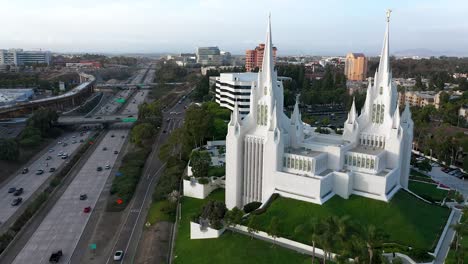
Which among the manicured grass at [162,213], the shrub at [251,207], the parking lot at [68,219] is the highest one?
the shrub at [251,207]

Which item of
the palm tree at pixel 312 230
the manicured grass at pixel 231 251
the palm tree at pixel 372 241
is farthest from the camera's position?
the manicured grass at pixel 231 251

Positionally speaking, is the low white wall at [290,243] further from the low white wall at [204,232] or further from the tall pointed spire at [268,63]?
the tall pointed spire at [268,63]

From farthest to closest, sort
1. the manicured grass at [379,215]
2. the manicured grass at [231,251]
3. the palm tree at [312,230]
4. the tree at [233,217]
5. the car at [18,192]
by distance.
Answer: the car at [18,192]
the tree at [233,217]
the manicured grass at [379,215]
the manicured grass at [231,251]
the palm tree at [312,230]

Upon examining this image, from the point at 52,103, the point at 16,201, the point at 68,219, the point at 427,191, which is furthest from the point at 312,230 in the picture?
the point at 52,103

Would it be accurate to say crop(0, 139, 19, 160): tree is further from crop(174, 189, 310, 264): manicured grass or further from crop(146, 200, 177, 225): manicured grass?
crop(174, 189, 310, 264): manicured grass

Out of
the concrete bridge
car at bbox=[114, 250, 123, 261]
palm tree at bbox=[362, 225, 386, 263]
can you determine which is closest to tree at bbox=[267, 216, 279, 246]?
palm tree at bbox=[362, 225, 386, 263]

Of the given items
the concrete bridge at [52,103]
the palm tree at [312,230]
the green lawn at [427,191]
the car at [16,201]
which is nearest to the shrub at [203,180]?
the palm tree at [312,230]

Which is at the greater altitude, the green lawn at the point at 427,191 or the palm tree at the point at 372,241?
the palm tree at the point at 372,241

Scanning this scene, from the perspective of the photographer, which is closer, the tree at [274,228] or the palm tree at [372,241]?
the palm tree at [372,241]

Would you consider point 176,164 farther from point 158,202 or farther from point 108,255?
point 108,255
